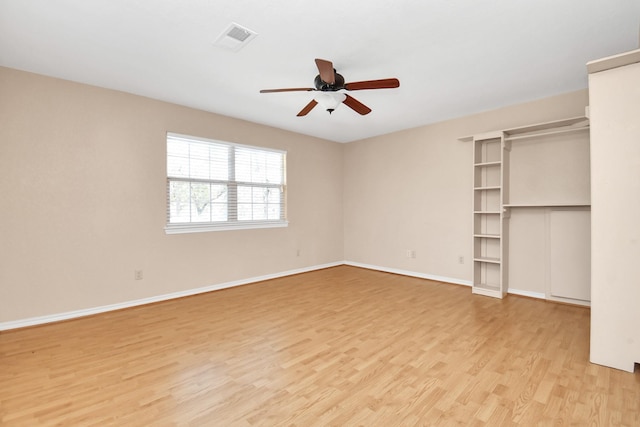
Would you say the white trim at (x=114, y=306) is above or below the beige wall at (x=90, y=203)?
below

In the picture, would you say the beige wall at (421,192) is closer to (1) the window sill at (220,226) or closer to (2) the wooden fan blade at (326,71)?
(1) the window sill at (220,226)

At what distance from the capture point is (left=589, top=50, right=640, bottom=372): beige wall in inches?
82.4

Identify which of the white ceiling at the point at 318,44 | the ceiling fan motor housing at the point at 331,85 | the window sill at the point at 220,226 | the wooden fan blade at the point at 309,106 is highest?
the white ceiling at the point at 318,44

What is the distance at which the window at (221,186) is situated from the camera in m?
4.03

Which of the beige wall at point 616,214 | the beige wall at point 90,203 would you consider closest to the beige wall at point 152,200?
the beige wall at point 90,203

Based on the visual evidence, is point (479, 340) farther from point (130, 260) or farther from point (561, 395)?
point (130, 260)

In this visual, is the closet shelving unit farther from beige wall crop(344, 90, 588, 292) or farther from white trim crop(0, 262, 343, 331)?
white trim crop(0, 262, 343, 331)

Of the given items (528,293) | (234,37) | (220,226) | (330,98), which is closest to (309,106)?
(330,98)

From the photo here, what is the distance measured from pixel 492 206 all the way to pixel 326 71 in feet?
10.8

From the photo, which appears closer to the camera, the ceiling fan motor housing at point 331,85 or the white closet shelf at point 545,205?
the ceiling fan motor housing at point 331,85

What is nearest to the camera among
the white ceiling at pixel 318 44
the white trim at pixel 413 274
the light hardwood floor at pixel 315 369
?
the light hardwood floor at pixel 315 369

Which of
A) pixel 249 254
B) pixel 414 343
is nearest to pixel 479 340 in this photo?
pixel 414 343

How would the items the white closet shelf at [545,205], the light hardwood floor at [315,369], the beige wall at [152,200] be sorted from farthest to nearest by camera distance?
the white closet shelf at [545,205]
the beige wall at [152,200]
the light hardwood floor at [315,369]

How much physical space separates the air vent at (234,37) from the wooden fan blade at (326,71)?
589mm
